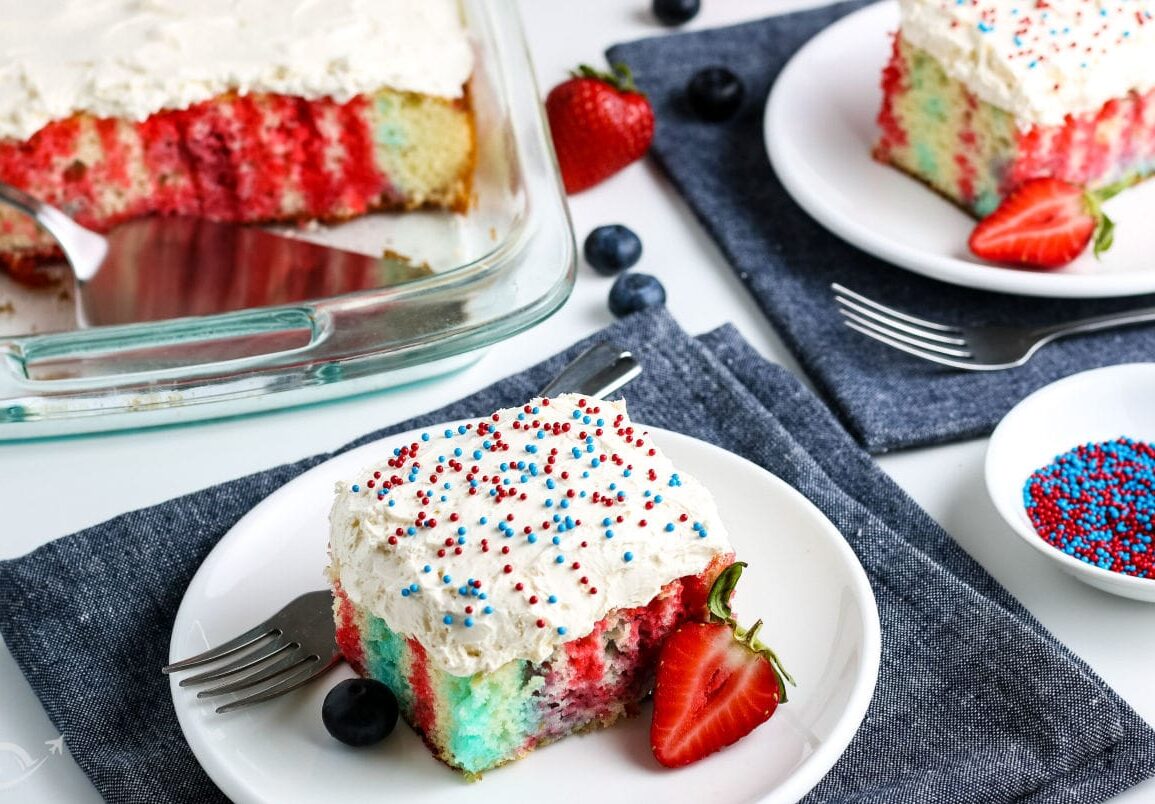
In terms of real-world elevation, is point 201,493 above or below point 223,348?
below

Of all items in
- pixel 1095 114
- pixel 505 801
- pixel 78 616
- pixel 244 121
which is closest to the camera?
pixel 505 801

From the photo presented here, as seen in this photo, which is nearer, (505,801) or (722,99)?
(505,801)

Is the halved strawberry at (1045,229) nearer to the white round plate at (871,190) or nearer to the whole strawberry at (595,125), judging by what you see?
the white round plate at (871,190)

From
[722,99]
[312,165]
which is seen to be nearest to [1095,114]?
[722,99]

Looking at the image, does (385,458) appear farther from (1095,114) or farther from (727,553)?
(1095,114)

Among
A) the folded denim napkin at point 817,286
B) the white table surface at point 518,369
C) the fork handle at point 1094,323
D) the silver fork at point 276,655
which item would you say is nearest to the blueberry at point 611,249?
the white table surface at point 518,369

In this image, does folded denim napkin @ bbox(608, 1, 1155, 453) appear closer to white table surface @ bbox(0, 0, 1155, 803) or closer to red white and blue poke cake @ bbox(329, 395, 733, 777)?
white table surface @ bbox(0, 0, 1155, 803)

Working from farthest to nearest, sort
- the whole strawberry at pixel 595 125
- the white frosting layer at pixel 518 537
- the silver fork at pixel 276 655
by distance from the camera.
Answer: the whole strawberry at pixel 595 125, the silver fork at pixel 276 655, the white frosting layer at pixel 518 537
